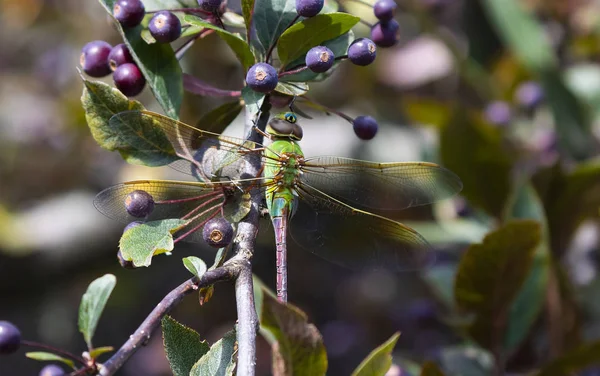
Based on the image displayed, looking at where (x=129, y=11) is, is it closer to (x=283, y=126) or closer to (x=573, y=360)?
(x=283, y=126)

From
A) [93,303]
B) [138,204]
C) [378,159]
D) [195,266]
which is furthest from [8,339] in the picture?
[378,159]

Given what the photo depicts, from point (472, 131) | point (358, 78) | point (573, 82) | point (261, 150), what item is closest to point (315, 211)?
point (261, 150)

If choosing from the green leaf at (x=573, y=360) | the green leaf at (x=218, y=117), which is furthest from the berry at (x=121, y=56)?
the green leaf at (x=573, y=360)

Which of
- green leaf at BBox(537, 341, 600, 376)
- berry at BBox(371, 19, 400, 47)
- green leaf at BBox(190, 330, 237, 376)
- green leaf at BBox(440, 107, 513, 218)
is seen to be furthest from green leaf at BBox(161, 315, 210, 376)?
green leaf at BBox(440, 107, 513, 218)

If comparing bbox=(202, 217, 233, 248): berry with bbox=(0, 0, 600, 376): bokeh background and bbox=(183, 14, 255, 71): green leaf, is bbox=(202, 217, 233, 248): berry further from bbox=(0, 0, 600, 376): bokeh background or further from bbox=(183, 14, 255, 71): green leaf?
bbox=(0, 0, 600, 376): bokeh background

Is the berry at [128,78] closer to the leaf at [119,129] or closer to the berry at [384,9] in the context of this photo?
the leaf at [119,129]

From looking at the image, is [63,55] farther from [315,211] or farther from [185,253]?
[315,211]

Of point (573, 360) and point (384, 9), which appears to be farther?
point (573, 360)
